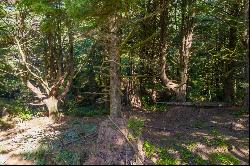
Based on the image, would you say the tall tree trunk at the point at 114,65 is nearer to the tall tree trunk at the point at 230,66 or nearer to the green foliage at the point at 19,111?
the tall tree trunk at the point at 230,66

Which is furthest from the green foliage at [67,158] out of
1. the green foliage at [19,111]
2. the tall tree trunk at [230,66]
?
the tall tree trunk at [230,66]

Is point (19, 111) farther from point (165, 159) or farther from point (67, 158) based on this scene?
point (165, 159)

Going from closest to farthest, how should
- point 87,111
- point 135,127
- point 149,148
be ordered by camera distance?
point 149,148 < point 135,127 < point 87,111

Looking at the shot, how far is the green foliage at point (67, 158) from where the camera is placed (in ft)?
33.4

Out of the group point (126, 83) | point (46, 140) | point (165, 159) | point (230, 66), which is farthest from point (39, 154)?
point (230, 66)

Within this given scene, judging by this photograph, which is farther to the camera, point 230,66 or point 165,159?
point 230,66

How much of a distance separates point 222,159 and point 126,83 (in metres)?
9.69

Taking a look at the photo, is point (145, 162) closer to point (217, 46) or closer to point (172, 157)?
point (172, 157)

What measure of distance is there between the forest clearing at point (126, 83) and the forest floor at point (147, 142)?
0.03m

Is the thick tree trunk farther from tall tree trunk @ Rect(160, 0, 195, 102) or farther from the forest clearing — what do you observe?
tall tree trunk @ Rect(160, 0, 195, 102)

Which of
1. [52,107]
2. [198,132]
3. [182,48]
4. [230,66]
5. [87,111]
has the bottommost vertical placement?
[198,132]

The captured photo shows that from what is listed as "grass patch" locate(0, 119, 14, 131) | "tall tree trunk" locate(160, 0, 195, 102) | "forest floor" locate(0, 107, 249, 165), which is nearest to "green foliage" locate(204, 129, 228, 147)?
A: "forest floor" locate(0, 107, 249, 165)

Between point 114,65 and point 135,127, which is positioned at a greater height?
point 114,65

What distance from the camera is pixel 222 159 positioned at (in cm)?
1077
